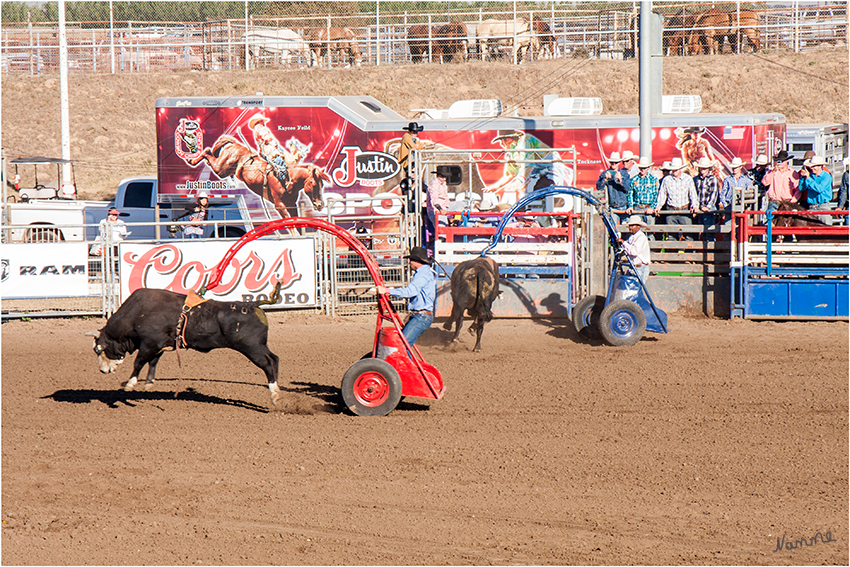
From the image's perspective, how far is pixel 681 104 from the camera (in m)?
19.8

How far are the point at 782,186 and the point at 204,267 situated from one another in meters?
10.5

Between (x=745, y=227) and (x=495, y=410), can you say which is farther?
(x=745, y=227)

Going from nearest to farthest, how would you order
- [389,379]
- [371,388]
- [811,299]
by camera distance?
[389,379] < [371,388] < [811,299]

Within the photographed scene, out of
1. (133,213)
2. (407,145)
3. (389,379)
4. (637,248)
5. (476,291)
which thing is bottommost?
(389,379)

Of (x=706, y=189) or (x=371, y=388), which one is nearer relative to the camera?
(x=371, y=388)

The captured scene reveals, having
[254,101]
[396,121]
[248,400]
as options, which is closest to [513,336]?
[248,400]

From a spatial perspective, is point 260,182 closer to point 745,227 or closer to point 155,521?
point 745,227

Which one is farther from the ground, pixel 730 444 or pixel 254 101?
pixel 254 101

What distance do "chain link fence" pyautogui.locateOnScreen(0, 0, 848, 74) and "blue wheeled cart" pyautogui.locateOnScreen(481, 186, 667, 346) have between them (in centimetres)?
1931

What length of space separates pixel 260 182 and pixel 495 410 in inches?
452

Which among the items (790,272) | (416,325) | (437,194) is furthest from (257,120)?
(790,272)

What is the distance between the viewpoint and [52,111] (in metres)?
35.7

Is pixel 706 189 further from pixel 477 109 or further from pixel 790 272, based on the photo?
pixel 477 109

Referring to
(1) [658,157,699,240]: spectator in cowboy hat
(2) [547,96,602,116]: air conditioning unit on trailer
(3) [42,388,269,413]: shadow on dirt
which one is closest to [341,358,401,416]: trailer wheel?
(3) [42,388,269,413]: shadow on dirt
